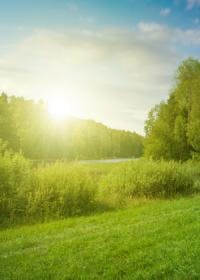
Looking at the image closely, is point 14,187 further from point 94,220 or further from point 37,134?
point 37,134

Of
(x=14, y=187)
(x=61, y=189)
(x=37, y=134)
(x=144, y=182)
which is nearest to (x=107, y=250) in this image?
(x=14, y=187)

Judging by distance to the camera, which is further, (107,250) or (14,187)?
(14,187)

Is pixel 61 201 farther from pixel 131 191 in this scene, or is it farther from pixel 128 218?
pixel 131 191

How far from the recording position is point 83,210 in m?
15.8

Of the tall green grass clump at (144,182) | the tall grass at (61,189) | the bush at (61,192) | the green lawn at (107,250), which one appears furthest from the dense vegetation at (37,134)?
the green lawn at (107,250)

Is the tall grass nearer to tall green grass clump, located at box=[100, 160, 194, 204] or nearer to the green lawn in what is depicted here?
tall green grass clump, located at box=[100, 160, 194, 204]

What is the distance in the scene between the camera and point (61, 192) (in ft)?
50.1

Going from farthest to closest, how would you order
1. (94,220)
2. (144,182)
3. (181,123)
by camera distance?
(181,123) → (144,182) → (94,220)

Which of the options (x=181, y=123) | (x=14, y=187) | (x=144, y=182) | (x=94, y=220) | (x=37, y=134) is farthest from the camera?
(x=37, y=134)

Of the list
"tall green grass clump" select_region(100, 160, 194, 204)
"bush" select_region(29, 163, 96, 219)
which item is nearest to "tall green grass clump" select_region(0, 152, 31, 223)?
"bush" select_region(29, 163, 96, 219)

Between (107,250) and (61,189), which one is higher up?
(61,189)

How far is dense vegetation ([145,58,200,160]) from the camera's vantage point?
3847 cm

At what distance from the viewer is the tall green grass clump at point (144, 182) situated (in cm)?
1941

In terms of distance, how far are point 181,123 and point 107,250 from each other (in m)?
32.0
